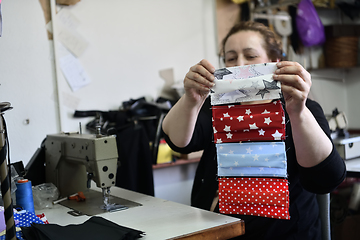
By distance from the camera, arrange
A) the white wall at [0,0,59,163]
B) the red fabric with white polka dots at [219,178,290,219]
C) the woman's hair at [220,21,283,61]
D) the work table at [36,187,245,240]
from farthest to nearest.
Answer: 1. the white wall at [0,0,59,163]
2. the woman's hair at [220,21,283,61]
3. the red fabric with white polka dots at [219,178,290,219]
4. the work table at [36,187,245,240]

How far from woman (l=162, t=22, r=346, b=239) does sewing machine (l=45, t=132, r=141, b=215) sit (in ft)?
0.93

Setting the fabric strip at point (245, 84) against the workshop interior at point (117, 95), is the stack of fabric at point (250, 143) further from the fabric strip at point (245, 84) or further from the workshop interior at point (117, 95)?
the workshop interior at point (117, 95)

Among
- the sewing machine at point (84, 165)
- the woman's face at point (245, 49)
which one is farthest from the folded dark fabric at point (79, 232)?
the woman's face at point (245, 49)

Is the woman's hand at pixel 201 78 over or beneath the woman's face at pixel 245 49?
beneath

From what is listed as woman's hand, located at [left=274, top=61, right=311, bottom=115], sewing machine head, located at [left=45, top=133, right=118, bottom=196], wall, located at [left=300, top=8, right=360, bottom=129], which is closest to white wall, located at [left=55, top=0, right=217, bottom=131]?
sewing machine head, located at [left=45, top=133, right=118, bottom=196]

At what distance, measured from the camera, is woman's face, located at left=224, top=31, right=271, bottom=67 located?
166 cm

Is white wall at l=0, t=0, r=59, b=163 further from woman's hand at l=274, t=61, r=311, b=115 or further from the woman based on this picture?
woman's hand at l=274, t=61, r=311, b=115

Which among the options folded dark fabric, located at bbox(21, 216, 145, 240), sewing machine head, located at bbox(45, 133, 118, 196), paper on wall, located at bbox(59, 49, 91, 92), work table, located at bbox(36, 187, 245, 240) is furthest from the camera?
paper on wall, located at bbox(59, 49, 91, 92)

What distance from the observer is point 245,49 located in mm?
1661

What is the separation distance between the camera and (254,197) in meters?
1.39

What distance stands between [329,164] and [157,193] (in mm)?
2320

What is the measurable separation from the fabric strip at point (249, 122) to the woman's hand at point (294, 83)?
90mm

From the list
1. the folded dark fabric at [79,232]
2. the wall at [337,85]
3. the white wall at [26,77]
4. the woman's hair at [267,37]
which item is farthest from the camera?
the wall at [337,85]

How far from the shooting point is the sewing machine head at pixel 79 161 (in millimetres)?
1613
